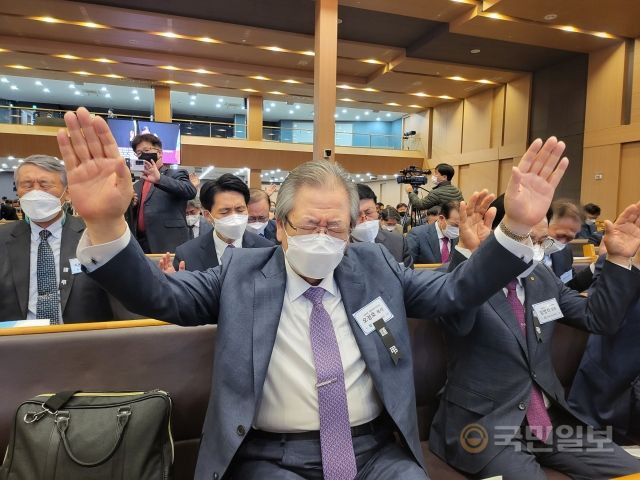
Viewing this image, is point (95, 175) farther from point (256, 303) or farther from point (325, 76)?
point (325, 76)

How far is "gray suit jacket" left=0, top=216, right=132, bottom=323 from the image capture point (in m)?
2.07

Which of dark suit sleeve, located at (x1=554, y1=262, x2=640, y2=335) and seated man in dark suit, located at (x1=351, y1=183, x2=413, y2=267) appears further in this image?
seated man in dark suit, located at (x1=351, y1=183, x2=413, y2=267)

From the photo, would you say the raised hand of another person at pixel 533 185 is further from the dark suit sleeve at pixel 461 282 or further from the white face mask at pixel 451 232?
the white face mask at pixel 451 232

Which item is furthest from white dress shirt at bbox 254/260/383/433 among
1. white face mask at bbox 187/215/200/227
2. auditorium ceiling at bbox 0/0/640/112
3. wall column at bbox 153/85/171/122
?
wall column at bbox 153/85/171/122

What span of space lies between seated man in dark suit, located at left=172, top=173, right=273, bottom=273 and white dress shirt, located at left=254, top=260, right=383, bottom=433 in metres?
1.39

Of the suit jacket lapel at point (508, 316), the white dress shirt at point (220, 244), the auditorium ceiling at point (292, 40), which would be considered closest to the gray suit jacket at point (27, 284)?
the white dress shirt at point (220, 244)

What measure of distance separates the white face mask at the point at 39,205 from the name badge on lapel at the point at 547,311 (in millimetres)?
2200

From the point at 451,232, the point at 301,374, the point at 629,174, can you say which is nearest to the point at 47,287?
A: the point at 301,374

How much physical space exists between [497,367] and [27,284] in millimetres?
2106

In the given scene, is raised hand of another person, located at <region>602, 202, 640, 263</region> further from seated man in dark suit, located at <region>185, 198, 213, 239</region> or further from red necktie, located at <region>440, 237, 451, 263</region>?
seated man in dark suit, located at <region>185, 198, 213, 239</region>

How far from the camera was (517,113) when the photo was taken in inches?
502

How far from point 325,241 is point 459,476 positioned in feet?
3.23

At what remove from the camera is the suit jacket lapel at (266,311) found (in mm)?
1219

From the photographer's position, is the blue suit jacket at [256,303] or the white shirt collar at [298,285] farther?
the white shirt collar at [298,285]
